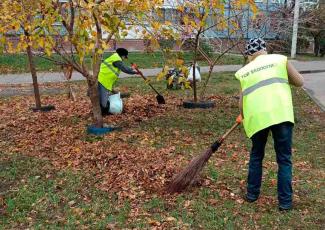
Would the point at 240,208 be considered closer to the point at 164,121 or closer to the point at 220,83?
the point at 164,121

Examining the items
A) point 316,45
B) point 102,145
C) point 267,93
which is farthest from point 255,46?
point 316,45

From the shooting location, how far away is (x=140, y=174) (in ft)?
16.9

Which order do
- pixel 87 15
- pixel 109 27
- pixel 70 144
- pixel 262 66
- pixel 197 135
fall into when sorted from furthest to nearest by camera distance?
pixel 197 135 < pixel 70 144 < pixel 109 27 < pixel 87 15 < pixel 262 66

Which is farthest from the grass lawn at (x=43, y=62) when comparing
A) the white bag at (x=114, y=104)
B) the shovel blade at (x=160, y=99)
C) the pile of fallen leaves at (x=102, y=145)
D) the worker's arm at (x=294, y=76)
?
the worker's arm at (x=294, y=76)

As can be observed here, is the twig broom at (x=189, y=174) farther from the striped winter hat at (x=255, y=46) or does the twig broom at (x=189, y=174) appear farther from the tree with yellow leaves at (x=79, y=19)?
the tree with yellow leaves at (x=79, y=19)

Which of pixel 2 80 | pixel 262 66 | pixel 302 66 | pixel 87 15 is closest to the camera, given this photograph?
pixel 262 66

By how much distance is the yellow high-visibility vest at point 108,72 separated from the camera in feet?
25.6

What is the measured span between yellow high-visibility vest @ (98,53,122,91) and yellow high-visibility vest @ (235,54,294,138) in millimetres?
3958

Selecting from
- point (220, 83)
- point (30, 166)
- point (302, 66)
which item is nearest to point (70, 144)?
point (30, 166)

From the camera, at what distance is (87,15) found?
4844mm

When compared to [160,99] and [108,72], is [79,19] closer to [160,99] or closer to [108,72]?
[108,72]

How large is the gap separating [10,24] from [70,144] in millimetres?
1884

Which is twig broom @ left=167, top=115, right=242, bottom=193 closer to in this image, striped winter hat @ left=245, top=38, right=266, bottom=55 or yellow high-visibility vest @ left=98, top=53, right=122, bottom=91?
striped winter hat @ left=245, top=38, right=266, bottom=55

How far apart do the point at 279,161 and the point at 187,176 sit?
981 millimetres
